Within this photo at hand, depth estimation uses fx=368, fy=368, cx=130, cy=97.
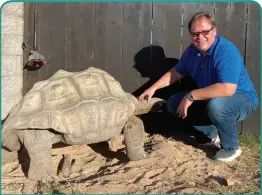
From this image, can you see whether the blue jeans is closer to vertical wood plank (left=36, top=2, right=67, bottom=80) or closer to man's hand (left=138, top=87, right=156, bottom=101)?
man's hand (left=138, top=87, right=156, bottom=101)

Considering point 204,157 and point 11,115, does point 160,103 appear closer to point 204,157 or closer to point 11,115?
point 204,157

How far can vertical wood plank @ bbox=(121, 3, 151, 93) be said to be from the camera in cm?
512

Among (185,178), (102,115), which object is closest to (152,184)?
(185,178)

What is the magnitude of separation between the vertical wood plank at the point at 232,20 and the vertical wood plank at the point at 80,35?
69.3 inches

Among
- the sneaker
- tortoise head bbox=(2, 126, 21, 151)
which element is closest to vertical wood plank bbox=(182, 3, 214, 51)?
the sneaker

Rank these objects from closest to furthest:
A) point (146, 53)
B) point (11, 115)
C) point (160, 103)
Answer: point (11, 115) < point (160, 103) < point (146, 53)

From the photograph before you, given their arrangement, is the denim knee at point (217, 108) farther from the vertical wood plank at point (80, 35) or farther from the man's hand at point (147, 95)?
the vertical wood plank at point (80, 35)

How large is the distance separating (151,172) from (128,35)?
213cm

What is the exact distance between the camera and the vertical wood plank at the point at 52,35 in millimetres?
5156

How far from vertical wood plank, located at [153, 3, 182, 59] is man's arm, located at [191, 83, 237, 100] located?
1.23m

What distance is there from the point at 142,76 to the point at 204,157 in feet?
5.09

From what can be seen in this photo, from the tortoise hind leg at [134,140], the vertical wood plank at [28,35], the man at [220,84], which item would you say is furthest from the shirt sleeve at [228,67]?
the vertical wood plank at [28,35]

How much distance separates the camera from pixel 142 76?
5.29m

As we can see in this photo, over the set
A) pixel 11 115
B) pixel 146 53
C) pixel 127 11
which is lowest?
pixel 11 115
